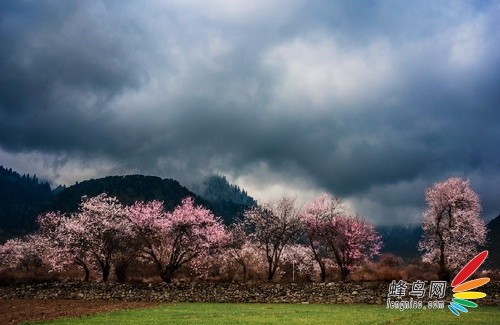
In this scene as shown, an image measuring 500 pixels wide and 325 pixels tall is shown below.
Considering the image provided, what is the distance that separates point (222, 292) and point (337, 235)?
17373mm

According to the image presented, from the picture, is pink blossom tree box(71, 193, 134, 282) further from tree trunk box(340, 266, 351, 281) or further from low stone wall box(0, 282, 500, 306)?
tree trunk box(340, 266, 351, 281)

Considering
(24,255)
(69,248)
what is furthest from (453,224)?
(24,255)

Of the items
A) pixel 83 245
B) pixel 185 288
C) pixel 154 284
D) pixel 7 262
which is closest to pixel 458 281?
pixel 185 288

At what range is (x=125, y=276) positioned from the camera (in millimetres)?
58312

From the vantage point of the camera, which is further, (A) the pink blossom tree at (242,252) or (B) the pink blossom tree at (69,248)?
(A) the pink blossom tree at (242,252)

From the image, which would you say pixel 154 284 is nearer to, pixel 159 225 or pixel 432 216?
pixel 159 225

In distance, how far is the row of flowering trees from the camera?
185 feet

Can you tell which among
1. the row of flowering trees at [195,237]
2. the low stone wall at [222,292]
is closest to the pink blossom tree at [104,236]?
the row of flowering trees at [195,237]

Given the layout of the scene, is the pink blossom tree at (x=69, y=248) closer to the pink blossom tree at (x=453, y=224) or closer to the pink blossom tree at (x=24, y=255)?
the pink blossom tree at (x=24, y=255)

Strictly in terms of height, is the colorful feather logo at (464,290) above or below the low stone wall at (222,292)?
above

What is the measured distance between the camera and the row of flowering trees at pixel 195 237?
2219 inches

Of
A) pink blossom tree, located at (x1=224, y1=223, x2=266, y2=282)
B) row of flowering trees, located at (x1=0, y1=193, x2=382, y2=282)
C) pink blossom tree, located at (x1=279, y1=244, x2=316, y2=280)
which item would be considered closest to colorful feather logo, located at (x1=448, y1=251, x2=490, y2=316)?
row of flowering trees, located at (x1=0, y1=193, x2=382, y2=282)

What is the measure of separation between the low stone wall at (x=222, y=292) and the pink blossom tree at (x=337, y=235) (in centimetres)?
939

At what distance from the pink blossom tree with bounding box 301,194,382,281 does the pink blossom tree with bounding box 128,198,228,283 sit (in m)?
12.6
